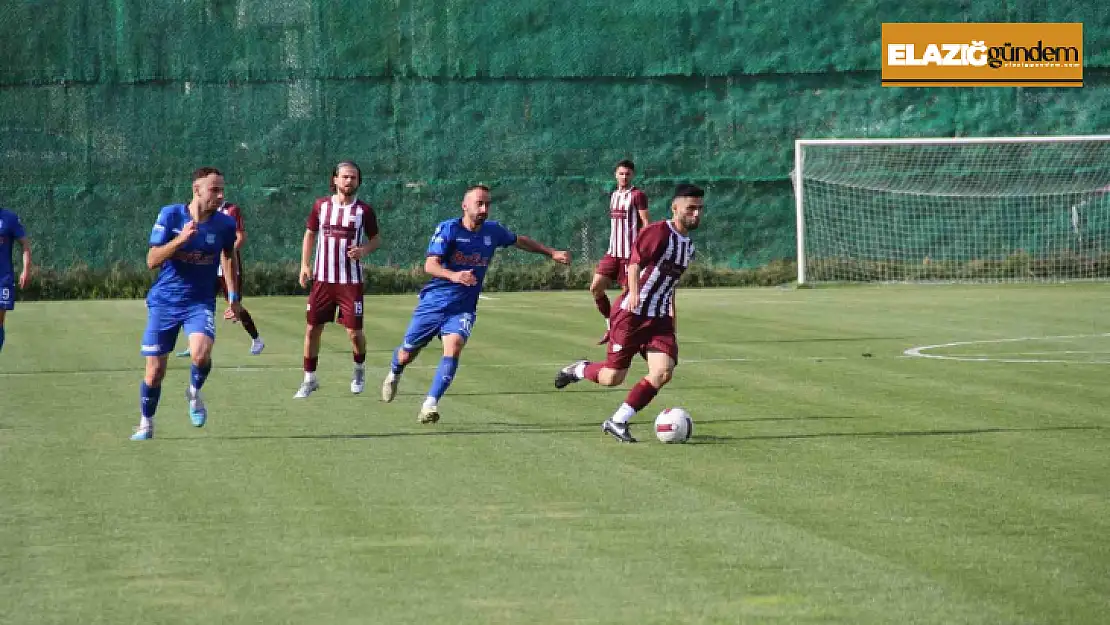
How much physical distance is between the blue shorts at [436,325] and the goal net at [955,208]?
21.0m

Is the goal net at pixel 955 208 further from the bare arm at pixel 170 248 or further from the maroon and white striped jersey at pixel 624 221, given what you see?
the bare arm at pixel 170 248

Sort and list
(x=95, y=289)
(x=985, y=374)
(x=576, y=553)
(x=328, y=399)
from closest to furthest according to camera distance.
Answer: (x=576, y=553) < (x=328, y=399) < (x=985, y=374) < (x=95, y=289)

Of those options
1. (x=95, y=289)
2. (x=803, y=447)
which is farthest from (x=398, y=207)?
(x=803, y=447)

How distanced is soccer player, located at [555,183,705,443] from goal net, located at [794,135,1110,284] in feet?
71.9

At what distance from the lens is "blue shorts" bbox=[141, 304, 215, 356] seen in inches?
417

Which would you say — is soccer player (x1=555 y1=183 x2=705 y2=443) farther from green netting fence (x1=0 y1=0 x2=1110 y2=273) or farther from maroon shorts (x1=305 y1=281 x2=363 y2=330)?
green netting fence (x1=0 y1=0 x2=1110 y2=273)

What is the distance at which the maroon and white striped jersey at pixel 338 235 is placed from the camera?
13750mm

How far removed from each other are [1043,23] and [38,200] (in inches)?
797

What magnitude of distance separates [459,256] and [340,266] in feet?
6.15

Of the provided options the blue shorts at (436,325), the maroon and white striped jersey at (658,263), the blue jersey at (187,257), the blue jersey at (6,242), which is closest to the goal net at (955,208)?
the blue jersey at (6,242)

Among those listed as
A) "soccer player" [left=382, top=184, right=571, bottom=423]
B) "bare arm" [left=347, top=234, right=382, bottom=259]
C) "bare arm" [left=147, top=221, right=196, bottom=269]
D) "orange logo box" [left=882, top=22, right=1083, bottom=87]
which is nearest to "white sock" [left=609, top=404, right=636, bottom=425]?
"soccer player" [left=382, top=184, right=571, bottom=423]

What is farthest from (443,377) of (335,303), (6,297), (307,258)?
(6,297)

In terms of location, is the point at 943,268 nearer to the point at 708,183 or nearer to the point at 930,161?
the point at 930,161

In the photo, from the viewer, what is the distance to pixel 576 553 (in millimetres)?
6918
